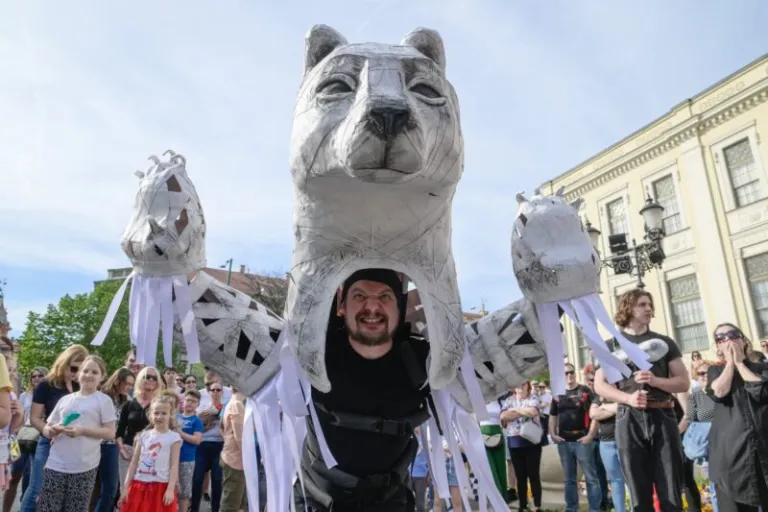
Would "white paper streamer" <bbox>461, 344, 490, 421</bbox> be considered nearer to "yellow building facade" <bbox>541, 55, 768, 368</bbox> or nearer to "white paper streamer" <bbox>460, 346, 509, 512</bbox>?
"white paper streamer" <bbox>460, 346, 509, 512</bbox>

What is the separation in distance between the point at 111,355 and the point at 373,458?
29.9 m

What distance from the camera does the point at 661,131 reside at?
17.0m

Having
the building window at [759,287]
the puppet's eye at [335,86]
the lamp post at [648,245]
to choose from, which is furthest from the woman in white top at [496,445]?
the building window at [759,287]

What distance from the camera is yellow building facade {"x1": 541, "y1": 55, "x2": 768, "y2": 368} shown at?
564 inches

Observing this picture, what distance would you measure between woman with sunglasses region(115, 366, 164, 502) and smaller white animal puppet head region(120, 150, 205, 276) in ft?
11.8

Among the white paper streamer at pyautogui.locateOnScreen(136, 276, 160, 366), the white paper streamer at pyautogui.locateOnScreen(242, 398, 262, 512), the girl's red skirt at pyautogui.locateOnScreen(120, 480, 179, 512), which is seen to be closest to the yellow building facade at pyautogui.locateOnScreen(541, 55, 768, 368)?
the girl's red skirt at pyautogui.locateOnScreen(120, 480, 179, 512)

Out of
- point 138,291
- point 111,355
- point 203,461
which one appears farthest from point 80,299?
point 138,291

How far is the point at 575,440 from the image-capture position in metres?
5.63

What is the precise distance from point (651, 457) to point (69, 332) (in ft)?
106

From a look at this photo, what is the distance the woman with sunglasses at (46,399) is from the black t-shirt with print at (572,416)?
4.58 meters

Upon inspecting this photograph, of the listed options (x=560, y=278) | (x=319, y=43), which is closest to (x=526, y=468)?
(x=560, y=278)

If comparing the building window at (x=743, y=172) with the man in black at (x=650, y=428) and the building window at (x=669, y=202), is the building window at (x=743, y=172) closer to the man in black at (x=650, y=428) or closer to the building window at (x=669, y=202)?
the building window at (x=669, y=202)

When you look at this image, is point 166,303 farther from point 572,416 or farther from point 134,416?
point 572,416

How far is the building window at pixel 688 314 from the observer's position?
15.4 m
